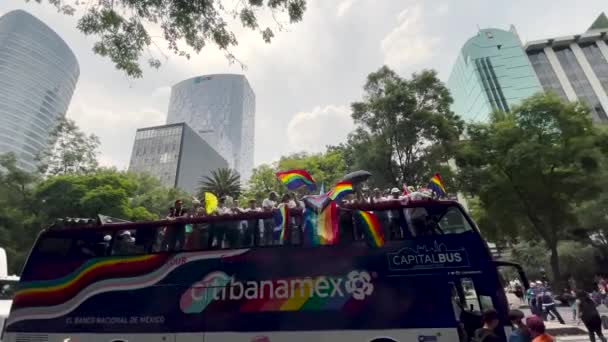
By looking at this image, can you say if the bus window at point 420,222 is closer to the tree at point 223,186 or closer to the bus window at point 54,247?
the bus window at point 54,247

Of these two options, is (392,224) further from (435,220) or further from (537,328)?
(537,328)

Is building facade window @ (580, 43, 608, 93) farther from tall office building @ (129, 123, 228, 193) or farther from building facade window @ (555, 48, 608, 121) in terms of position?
tall office building @ (129, 123, 228, 193)

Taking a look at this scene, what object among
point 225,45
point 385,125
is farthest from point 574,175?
point 225,45

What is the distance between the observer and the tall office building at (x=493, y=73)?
1869 inches

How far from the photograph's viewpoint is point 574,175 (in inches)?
666

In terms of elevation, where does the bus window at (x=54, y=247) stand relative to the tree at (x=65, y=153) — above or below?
below

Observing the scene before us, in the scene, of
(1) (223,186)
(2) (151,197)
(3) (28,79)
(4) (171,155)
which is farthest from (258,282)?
(3) (28,79)

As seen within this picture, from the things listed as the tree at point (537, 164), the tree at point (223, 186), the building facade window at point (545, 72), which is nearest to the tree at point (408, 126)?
the tree at point (537, 164)

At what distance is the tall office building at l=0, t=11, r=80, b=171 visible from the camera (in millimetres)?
75625

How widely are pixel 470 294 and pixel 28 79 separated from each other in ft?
349

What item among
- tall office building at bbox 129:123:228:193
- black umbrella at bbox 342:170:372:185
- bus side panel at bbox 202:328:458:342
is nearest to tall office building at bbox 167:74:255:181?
tall office building at bbox 129:123:228:193

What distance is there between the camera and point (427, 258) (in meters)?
6.16

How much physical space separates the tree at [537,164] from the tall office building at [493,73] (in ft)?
100.0

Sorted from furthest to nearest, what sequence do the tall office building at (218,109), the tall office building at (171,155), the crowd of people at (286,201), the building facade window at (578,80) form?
1. the tall office building at (218,109)
2. the tall office building at (171,155)
3. the building facade window at (578,80)
4. the crowd of people at (286,201)
